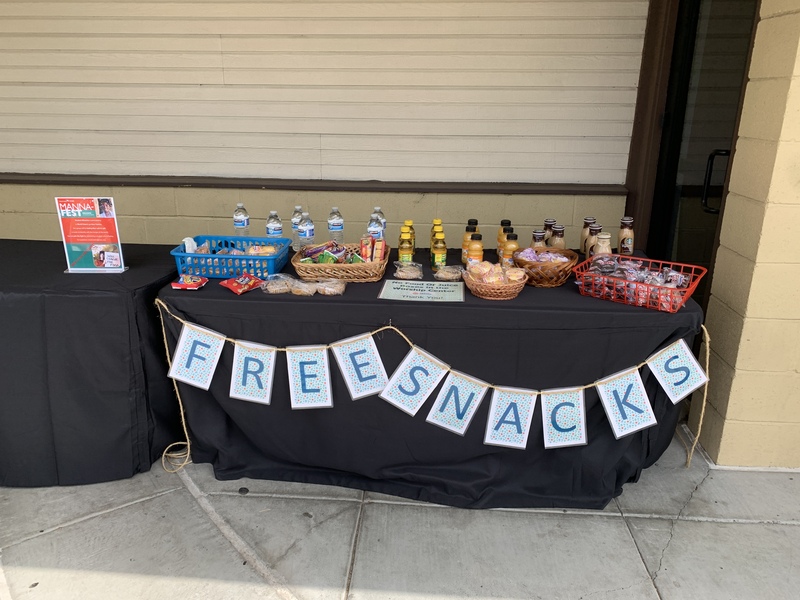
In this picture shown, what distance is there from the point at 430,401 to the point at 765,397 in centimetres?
163

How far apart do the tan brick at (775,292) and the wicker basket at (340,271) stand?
1.70 meters

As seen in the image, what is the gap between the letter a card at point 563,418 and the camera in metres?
2.72

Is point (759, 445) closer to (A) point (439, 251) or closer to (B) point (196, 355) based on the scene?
(A) point (439, 251)

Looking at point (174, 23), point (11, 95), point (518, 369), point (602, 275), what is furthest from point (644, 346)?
point (11, 95)

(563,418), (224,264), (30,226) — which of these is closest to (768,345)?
(563,418)

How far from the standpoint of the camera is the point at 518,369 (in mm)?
2711

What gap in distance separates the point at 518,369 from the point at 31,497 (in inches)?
90.2

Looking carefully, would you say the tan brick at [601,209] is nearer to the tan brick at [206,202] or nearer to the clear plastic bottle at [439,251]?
the clear plastic bottle at [439,251]

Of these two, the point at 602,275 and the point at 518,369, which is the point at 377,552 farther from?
the point at 602,275

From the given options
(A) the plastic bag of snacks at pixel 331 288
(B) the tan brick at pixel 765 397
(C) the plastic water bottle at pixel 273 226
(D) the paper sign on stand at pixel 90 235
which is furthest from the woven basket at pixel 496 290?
(D) the paper sign on stand at pixel 90 235

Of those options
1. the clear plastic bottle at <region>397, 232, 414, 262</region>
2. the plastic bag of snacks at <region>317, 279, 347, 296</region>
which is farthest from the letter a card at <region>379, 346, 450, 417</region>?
the clear plastic bottle at <region>397, 232, 414, 262</region>

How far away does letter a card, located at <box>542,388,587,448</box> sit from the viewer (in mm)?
2725

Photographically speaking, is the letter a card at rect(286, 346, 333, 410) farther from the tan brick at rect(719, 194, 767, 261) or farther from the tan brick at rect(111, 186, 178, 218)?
the tan brick at rect(719, 194, 767, 261)

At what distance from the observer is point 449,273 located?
299cm
